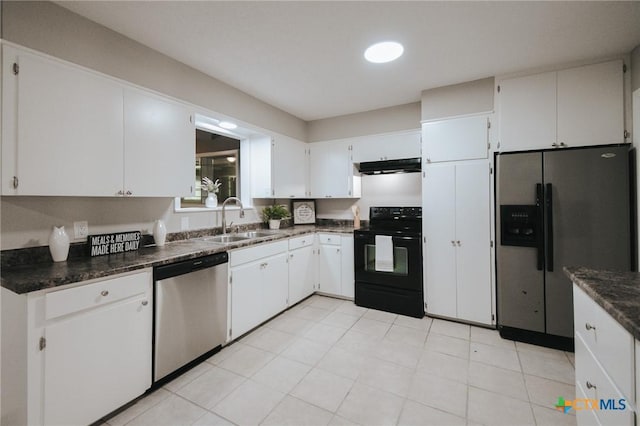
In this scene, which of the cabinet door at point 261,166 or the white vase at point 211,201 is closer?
the white vase at point 211,201

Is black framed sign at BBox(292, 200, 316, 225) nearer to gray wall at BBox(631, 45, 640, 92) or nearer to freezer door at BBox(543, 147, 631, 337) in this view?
freezer door at BBox(543, 147, 631, 337)

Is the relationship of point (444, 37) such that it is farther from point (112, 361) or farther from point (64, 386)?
point (64, 386)

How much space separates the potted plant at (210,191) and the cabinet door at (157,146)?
0.58 metres

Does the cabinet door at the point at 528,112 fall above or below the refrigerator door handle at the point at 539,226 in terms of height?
above

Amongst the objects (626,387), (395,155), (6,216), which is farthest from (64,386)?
(395,155)

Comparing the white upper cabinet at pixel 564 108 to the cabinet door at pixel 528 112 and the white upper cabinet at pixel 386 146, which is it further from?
the white upper cabinet at pixel 386 146

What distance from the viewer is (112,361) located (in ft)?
5.28

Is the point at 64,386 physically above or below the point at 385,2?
below

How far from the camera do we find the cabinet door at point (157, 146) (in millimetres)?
2021

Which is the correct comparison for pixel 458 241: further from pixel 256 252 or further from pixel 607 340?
pixel 256 252

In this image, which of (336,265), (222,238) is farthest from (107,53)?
(336,265)

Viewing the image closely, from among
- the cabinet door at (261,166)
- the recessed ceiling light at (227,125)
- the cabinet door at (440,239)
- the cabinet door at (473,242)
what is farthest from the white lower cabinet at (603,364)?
the recessed ceiling light at (227,125)

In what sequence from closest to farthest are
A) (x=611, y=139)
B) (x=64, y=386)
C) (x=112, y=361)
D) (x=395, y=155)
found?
(x=64, y=386)
(x=112, y=361)
(x=611, y=139)
(x=395, y=155)

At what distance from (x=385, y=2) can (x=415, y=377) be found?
2.58m
